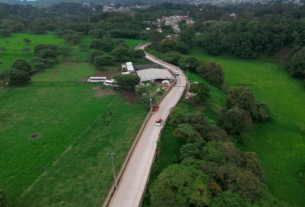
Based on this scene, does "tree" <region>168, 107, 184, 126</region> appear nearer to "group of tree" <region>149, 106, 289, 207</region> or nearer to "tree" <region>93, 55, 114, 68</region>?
"group of tree" <region>149, 106, 289, 207</region>

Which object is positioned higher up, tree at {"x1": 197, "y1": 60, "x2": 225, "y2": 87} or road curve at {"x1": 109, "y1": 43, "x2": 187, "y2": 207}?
tree at {"x1": 197, "y1": 60, "x2": 225, "y2": 87}

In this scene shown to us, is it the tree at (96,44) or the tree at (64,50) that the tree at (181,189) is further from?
the tree at (96,44)

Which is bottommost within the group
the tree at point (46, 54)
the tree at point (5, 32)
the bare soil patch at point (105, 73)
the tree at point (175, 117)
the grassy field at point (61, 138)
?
the grassy field at point (61, 138)

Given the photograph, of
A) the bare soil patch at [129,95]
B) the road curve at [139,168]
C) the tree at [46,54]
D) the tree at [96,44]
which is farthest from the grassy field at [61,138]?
the tree at [96,44]

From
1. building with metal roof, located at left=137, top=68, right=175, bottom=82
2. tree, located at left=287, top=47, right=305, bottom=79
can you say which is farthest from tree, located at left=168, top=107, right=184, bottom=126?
tree, located at left=287, top=47, right=305, bottom=79

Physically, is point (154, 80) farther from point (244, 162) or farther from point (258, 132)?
point (244, 162)
